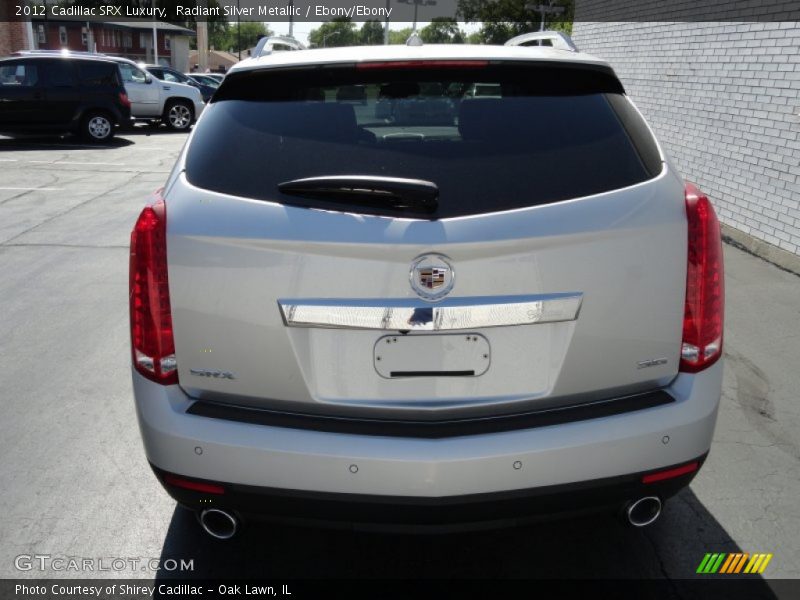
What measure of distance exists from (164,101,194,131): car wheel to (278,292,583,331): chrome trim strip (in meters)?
22.2

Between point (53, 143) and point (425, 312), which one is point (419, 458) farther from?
point (53, 143)

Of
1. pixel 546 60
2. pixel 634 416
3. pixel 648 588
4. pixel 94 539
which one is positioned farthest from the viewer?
pixel 94 539

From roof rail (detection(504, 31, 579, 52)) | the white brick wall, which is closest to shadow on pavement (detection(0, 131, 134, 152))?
the white brick wall

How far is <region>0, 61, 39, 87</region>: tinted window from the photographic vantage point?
17625mm

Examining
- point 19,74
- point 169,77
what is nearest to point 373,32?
point 169,77

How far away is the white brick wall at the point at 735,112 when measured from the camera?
7355mm

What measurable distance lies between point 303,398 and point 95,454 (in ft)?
6.28

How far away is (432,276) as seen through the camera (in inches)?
82.8

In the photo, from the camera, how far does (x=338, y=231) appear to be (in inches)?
83.7

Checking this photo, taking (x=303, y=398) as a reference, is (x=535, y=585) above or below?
below

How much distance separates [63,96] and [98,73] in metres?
1.02

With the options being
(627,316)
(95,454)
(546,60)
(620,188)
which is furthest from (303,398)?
(95,454)

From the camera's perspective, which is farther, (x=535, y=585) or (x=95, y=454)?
(x=95, y=454)

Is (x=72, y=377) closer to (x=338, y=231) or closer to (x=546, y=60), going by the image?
(x=338, y=231)
